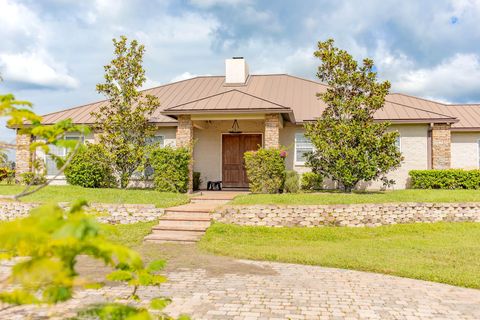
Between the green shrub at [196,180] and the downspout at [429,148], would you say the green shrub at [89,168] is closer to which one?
the green shrub at [196,180]

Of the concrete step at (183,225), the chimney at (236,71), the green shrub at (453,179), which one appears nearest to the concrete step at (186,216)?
the concrete step at (183,225)

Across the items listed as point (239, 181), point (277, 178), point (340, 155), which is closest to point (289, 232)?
point (277, 178)

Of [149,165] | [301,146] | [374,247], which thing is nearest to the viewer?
[374,247]

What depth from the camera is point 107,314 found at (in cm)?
197

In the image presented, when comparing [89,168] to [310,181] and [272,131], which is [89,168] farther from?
[310,181]

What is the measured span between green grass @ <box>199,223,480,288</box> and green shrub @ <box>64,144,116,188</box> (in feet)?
24.3

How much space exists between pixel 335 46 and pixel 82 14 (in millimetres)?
8978

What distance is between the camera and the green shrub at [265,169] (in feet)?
45.1

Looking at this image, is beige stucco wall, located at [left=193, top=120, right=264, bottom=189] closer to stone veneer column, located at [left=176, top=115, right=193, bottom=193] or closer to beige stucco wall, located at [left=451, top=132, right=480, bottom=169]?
stone veneer column, located at [left=176, top=115, right=193, bottom=193]

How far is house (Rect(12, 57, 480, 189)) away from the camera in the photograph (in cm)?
1514

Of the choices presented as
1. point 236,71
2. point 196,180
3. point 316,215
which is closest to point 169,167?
point 196,180

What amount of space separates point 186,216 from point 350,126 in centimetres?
696

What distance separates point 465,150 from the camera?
1816 centimetres

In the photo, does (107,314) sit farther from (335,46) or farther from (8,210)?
(335,46)
